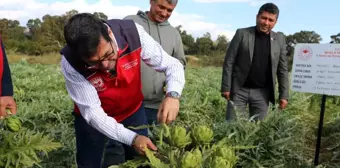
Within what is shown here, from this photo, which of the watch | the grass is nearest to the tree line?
the grass

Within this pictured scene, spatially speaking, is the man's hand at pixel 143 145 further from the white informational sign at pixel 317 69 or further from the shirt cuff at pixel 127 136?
the white informational sign at pixel 317 69

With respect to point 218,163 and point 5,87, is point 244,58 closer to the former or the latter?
point 5,87

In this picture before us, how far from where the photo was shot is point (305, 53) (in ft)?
12.4

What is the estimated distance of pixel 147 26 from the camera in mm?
2924

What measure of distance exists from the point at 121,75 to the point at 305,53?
2.37m

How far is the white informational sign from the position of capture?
362cm

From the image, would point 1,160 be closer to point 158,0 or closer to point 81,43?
point 81,43

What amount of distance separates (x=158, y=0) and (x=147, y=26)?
0.74 feet

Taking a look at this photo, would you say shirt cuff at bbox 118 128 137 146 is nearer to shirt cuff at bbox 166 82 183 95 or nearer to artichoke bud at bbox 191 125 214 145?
shirt cuff at bbox 166 82 183 95

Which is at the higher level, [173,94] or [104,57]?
[104,57]

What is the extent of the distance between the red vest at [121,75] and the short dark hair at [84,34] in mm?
254

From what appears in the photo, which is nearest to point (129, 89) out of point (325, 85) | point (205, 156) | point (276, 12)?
point (205, 156)

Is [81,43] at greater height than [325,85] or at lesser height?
greater

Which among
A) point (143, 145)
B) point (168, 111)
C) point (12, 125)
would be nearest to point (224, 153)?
point (143, 145)
